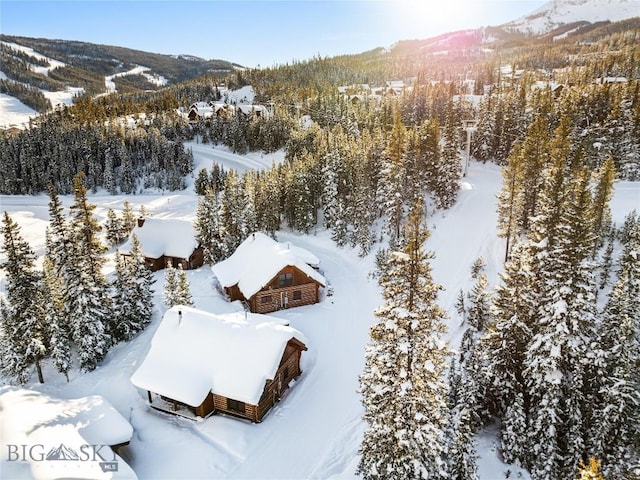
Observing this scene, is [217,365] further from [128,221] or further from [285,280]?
[128,221]

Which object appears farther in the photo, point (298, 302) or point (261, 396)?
point (298, 302)

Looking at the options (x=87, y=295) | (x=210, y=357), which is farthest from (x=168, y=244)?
(x=210, y=357)

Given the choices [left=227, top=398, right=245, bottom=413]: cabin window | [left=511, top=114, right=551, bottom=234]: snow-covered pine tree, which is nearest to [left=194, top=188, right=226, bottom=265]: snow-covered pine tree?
[left=227, top=398, right=245, bottom=413]: cabin window

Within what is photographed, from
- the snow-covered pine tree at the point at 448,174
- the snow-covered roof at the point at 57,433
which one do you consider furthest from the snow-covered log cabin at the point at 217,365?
the snow-covered pine tree at the point at 448,174

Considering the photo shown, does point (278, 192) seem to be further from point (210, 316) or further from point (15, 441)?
point (15, 441)

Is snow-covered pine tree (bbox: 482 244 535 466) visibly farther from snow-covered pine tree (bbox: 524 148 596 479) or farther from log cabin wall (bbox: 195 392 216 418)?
log cabin wall (bbox: 195 392 216 418)

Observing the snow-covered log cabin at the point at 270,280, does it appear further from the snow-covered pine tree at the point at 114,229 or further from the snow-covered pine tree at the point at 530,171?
the snow-covered pine tree at the point at 114,229

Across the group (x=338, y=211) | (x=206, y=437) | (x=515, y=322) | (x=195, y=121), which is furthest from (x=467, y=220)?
(x=195, y=121)
